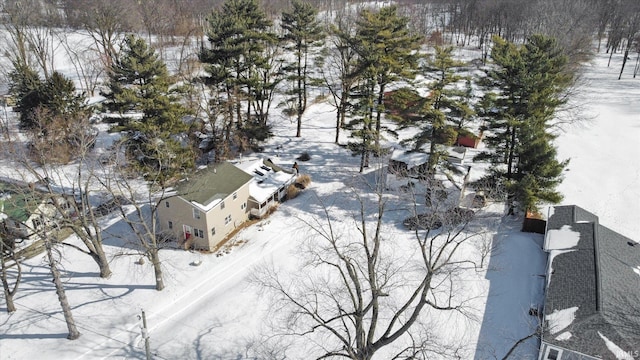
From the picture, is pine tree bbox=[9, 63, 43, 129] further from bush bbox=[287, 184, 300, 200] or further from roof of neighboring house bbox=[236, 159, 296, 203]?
bush bbox=[287, 184, 300, 200]

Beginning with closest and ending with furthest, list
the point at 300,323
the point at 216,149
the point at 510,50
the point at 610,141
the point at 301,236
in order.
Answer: the point at 300,323, the point at 301,236, the point at 510,50, the point at 216,149, the point at 610,141

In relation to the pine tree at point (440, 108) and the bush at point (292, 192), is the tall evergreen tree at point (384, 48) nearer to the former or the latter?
the pine tree at point (440, 108)

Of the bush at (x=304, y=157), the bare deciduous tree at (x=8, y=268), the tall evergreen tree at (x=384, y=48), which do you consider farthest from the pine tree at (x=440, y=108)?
the bare deciduous tree at (x=8, y=268)

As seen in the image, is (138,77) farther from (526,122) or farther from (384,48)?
(526,122)

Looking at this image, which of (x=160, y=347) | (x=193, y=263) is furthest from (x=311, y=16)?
(x=160, y=347)

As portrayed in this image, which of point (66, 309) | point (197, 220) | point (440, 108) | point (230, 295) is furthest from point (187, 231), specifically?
point (440, 108)

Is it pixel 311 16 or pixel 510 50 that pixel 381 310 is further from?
pixel 311 16

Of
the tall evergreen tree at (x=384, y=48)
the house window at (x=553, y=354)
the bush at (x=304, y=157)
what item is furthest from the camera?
the bush at (x=304, y=157)
